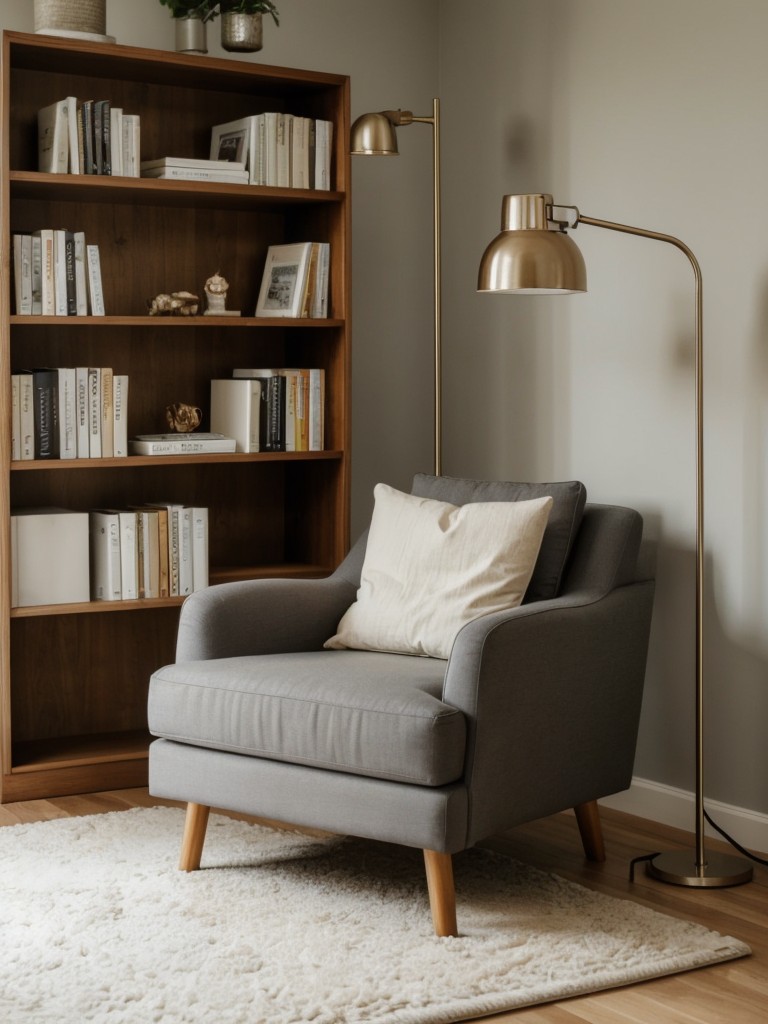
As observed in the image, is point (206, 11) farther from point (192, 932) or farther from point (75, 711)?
point (192, 932)

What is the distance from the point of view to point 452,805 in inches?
96.0

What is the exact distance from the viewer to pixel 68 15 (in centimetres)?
337

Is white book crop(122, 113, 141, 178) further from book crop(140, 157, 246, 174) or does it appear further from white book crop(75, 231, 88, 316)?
white book crop(75, 231, 88, 316)

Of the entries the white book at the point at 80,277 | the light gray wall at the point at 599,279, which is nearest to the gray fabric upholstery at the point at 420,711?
the light gray wall at the point at 599,279

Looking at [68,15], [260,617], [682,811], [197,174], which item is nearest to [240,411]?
[197,174]

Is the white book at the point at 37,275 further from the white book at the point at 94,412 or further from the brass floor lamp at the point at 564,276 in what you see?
the brass floor lamp at the point at 564,276

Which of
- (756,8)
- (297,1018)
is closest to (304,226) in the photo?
(756,8)

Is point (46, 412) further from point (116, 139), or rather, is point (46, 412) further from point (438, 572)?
point (438, 572)

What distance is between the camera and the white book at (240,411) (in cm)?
368

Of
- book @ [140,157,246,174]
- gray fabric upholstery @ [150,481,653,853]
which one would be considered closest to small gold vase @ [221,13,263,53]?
book @ [140,157,246,174]

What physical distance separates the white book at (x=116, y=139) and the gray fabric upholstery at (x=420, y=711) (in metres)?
1.19

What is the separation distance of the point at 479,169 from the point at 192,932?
244cm

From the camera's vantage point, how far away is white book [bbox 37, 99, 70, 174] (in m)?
3.38

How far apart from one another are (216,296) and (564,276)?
1222 millimetres
